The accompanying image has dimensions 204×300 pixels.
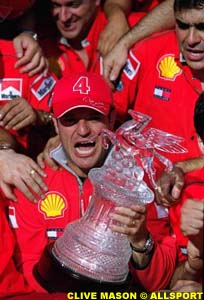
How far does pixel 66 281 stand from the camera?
2691mm

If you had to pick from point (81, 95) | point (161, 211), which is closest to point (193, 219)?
point (161, 211)

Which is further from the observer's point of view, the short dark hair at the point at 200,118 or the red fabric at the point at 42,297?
the short dark hair at the point at 200,118

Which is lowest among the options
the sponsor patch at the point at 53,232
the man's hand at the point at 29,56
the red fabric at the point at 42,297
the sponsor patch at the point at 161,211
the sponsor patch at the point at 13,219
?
the red fabric at the point at 42,297

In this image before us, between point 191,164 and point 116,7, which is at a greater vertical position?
point 116,7

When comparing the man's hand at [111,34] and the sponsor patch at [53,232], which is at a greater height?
the man's hand at [111,34]

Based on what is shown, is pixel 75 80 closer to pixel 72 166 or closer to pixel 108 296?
pixel 72 166

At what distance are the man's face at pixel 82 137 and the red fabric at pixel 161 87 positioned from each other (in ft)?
1.56

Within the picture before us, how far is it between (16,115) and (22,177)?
0.40m

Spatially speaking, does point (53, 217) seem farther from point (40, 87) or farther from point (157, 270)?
point (40, 87)

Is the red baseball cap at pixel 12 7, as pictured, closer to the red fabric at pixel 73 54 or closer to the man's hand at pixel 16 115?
the red fabric at pixel 73 54

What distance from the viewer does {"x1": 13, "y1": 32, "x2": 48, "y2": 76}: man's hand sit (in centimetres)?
382

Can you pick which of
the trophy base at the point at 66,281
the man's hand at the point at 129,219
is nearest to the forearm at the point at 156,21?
the man's hand at the point at 129,219

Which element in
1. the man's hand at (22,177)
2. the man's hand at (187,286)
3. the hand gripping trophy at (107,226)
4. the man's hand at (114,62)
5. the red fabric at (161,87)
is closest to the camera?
the hand gripping trophy at (107,226)

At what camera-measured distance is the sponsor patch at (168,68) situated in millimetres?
3832
